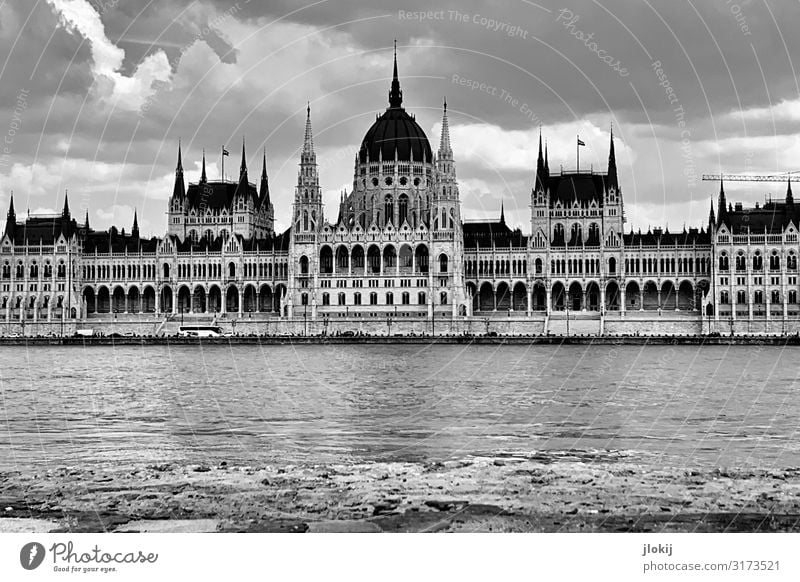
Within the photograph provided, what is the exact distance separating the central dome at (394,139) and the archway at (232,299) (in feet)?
66.3

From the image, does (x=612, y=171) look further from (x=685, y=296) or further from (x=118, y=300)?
(x=118, y=300)

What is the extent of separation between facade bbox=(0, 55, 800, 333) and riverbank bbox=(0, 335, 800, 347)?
4712mm

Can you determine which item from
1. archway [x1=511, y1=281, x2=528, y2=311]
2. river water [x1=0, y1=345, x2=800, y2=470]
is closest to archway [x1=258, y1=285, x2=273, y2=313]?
archway [x1=511, y1=281, x2=528, y2=311]

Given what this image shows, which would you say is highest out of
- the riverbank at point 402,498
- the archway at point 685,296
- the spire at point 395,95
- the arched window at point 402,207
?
the spire at point 395,95

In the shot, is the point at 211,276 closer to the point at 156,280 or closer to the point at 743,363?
the point at 156,280

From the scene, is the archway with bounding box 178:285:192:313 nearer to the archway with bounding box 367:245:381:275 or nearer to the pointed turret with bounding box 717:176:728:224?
the archway with bounding box 367:245:381:275

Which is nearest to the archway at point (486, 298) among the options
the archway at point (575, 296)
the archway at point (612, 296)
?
the archway at point (575, 296)

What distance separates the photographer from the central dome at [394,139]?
121 m

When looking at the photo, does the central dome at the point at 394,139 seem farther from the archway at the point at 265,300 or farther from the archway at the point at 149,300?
the archway at the point at 149,300

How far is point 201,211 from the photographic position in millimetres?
132000

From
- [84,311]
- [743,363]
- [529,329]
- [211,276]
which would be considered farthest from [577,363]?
[84,311]
